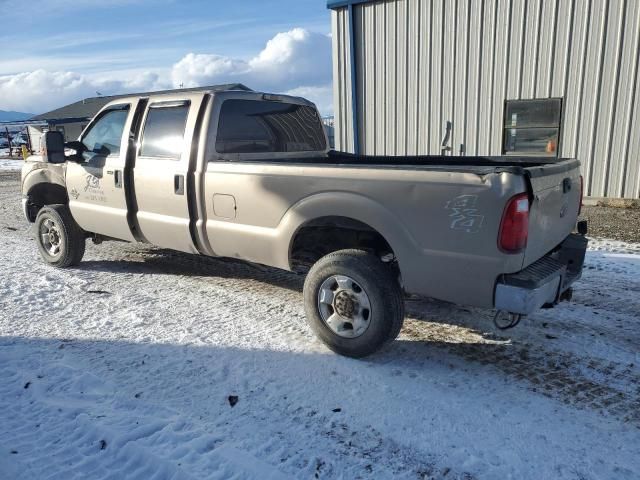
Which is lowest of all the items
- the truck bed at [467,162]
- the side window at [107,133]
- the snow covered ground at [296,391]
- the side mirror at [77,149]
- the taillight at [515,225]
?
the snow covered ground at [296,391]

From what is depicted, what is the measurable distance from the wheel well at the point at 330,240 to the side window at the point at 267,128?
1.18 meters

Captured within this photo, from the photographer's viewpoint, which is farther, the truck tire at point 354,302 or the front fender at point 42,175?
the front fender at point 42,175

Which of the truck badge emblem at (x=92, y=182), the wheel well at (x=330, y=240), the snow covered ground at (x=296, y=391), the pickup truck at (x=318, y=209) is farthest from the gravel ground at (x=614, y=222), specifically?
the truck badge emblem at (x=92, y=182)

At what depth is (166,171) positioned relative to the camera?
14.9 feet

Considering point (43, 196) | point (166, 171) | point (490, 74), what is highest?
point (490, 74)

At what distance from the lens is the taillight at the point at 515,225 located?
281 cm

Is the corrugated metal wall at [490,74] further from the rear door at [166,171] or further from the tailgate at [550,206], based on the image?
the rear door at [166,171]

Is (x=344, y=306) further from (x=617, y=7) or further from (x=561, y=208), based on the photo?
(x=617, y=7)

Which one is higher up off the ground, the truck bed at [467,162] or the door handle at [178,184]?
the truck bed at [467,162]

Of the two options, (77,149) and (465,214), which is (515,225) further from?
(77,149)

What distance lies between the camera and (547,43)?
903cm

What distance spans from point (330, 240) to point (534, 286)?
1694 millimetres

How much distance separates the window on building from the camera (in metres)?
9.34

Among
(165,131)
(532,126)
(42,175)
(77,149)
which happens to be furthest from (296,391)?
(532,126)
